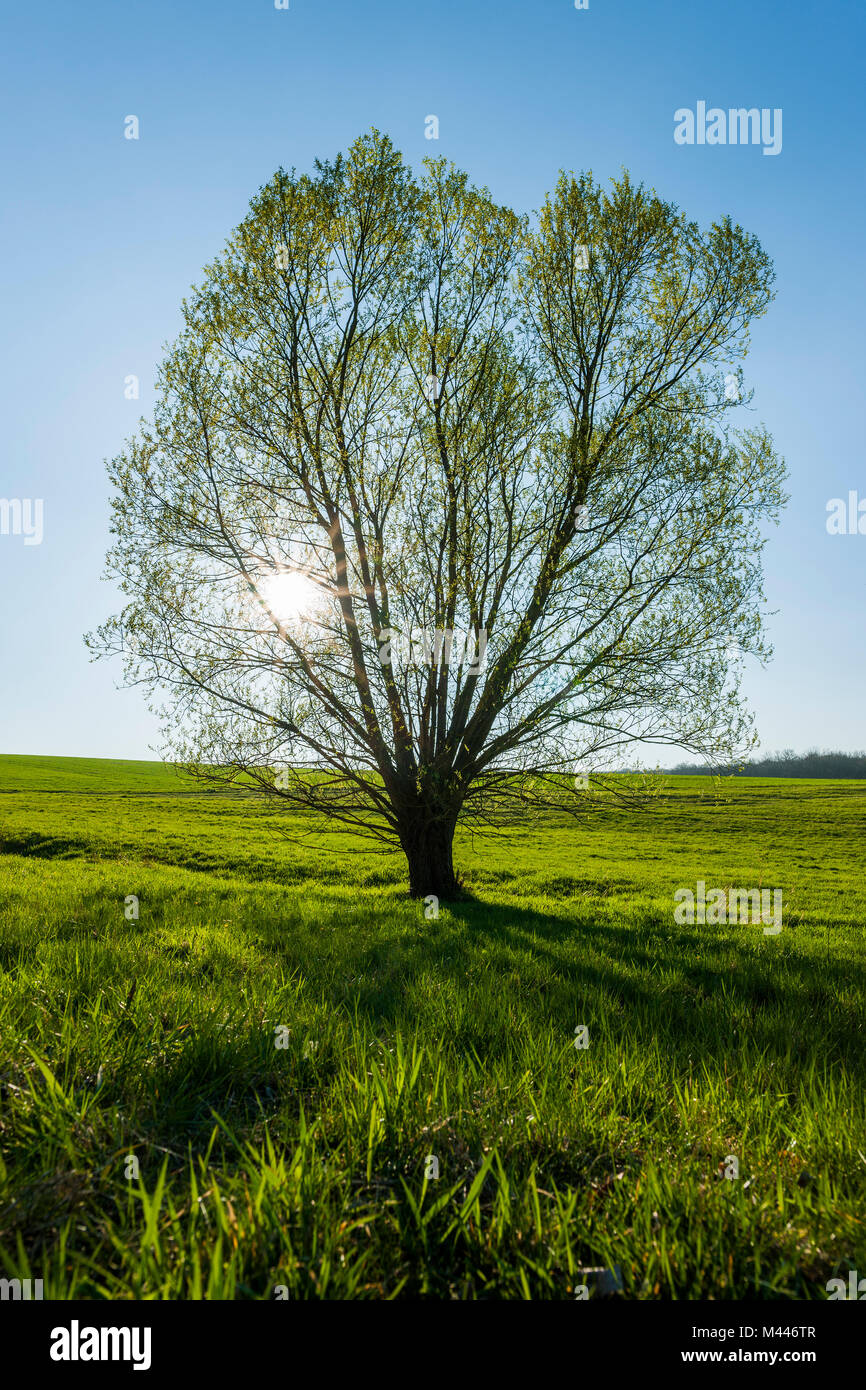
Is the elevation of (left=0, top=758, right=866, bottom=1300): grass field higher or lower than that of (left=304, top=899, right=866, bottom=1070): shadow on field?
higher

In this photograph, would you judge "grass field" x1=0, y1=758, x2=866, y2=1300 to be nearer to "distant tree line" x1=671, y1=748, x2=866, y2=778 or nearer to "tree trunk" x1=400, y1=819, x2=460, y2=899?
"tree trunk" x1=400, y1=819, x2=460, y2=899

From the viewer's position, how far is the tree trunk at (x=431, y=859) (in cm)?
1329

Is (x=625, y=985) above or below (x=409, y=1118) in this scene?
below

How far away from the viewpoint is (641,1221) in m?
2.30

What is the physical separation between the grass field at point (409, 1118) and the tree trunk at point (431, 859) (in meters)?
5.35

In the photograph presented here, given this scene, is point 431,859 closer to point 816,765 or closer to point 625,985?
point 625,985

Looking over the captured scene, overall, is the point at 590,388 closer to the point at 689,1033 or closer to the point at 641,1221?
the point at 689,1033

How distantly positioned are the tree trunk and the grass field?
17.6ft

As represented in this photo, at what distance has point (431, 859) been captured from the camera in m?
13.6

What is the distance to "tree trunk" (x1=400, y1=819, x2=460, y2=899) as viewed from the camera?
1329cm

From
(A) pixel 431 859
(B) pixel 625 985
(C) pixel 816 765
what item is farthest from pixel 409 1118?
(C) pixel 816 765

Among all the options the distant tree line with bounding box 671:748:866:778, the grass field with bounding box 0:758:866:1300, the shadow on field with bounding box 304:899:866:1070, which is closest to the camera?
the grass field with bounding box 0:758:866:1300

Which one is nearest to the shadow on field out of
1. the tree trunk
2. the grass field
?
the grass field

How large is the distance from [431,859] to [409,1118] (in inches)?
425
